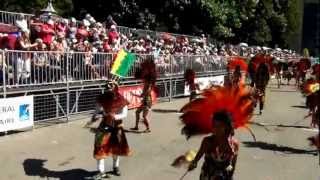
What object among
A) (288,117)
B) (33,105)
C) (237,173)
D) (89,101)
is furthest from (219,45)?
(237,173)

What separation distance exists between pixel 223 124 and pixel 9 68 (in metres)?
8.09

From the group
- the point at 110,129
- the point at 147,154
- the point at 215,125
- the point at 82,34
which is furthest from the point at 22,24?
the point at 215,125

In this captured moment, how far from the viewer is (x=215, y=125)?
6.92 m

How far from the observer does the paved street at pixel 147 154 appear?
1115 cm

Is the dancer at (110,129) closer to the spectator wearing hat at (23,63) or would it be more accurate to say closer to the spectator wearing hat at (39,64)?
the spectator wearing hat at (23,63)

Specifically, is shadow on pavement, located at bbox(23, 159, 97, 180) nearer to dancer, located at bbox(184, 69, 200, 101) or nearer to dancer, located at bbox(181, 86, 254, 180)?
dancer, located at bbox(181, 86, 254, 180)

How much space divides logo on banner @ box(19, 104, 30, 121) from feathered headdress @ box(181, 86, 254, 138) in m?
7.58

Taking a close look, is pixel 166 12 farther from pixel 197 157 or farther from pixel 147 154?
pixel 197 157

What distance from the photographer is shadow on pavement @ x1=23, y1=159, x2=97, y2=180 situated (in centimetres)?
1070

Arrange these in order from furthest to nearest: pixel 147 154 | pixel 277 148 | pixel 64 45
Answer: pixel 64 45 < pixel 277 148 < pixel 147 154

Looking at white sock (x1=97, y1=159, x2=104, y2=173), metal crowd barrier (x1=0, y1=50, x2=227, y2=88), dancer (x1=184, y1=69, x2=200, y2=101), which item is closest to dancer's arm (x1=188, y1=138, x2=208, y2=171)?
white sock (x1=97, y1=159, x2=104, y2=173)

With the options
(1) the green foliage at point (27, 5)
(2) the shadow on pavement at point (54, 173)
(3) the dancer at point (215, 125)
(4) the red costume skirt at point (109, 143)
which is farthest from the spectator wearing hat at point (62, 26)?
(1) the green foliage at point (27, 5)

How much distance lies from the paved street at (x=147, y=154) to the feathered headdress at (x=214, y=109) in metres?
1.48

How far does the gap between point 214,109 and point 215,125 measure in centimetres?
18
